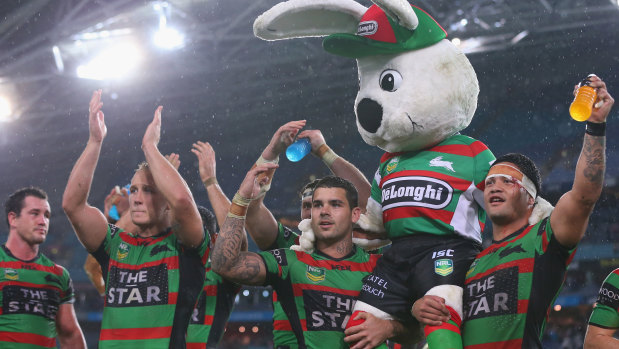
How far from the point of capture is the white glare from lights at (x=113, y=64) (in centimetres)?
1242

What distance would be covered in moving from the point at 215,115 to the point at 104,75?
2.47 m

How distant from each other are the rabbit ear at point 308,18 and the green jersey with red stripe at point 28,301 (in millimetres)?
2185

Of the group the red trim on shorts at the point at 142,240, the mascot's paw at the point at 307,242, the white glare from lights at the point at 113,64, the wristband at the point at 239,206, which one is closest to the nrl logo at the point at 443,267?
the mascot's paw at the point at 307,242

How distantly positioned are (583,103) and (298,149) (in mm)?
1714

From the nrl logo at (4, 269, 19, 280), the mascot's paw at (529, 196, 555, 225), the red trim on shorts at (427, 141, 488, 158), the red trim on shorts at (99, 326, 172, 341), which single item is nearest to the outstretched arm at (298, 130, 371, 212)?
the red trim on shorts at (427, 141, 488, 158)

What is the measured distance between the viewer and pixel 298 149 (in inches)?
150

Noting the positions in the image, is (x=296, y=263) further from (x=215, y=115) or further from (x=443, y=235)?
(x=215, y=115)

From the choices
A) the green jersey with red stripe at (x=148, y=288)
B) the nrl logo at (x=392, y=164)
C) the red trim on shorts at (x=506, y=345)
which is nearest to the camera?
the red trim on shorts at (x=506, y=345)

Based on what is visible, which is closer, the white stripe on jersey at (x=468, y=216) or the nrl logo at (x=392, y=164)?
the white stripe on jersey at (x=468, y=216)

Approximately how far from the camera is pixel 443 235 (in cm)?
319

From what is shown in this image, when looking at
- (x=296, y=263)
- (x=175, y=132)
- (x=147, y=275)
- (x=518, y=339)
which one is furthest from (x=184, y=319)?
(x=175, y=132)

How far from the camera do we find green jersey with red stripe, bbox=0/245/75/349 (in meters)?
4.21

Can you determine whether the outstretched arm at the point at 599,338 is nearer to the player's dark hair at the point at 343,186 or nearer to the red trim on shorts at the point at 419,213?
the red trim on shorts at the point at 419,213

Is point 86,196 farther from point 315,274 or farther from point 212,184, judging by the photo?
point 315,274
